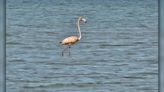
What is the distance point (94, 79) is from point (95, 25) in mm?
198

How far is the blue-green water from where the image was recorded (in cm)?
152

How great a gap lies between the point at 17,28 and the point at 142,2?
46 cm

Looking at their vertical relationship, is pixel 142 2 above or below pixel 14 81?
above

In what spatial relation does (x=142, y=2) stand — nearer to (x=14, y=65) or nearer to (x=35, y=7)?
(x=35, y=7)

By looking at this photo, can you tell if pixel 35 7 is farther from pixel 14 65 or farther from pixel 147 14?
pixel 147 14

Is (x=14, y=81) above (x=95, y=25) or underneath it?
underneath

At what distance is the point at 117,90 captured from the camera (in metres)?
1.54

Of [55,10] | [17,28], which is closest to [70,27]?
[55,10]

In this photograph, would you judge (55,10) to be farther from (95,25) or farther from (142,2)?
(142,2)

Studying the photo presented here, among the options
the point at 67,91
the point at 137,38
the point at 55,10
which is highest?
the point at 55,10

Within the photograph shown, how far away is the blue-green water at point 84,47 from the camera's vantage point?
1524 millimetres

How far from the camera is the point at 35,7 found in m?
1.55

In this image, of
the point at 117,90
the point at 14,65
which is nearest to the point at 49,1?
the point at 14,65

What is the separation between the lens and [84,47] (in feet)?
5.11
